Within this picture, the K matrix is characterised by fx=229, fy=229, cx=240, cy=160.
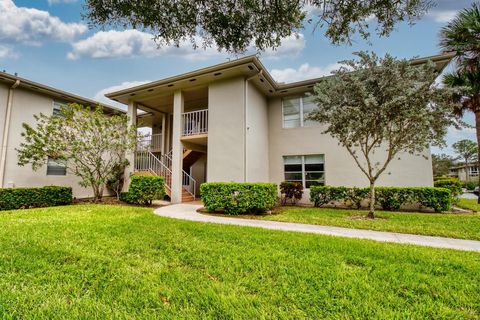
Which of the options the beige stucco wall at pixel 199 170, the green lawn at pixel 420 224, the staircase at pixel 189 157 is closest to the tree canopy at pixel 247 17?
the green lawn at pixel 420 224

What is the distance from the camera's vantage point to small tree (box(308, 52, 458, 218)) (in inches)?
272

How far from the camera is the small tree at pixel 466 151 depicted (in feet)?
138

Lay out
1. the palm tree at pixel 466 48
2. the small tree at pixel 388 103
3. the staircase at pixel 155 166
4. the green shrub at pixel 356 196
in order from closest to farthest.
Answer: the small tree at pixel 388 103 → the green shrub at pixel 356 196 → the palm tree at pixel 466 48 → the staircase at pixel 155 166

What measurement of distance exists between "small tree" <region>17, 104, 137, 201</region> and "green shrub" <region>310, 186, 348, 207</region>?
9555mm

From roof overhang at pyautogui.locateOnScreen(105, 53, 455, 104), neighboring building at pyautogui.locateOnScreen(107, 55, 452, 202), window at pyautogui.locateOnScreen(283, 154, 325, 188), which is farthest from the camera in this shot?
window at pyautogui.locateOnScreen(283, 154, 325, 188)

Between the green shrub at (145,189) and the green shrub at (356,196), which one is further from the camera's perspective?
the green shrub at (145,189)

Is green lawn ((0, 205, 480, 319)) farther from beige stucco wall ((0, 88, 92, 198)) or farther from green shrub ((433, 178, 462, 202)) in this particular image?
green shrub ((433, 178, 462, 202))

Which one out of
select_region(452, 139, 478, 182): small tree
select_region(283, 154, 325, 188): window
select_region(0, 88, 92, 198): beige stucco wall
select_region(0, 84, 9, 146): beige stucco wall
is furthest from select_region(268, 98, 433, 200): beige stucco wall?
select_region(452, 139, 478, 182): small tree

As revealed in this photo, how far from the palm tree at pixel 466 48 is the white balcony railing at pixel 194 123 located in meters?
11.9

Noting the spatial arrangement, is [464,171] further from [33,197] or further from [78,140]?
[33,197]

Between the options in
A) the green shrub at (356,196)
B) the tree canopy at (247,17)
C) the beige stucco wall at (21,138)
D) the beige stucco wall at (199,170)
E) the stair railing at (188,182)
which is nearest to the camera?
the tree canopy at (247,17)

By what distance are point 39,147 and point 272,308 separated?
12539 millimetres

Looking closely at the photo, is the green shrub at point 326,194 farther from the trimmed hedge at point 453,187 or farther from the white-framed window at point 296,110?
the trimmed hedge at point 453,187

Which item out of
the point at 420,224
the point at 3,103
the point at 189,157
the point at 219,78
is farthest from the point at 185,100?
the point at 420,224
